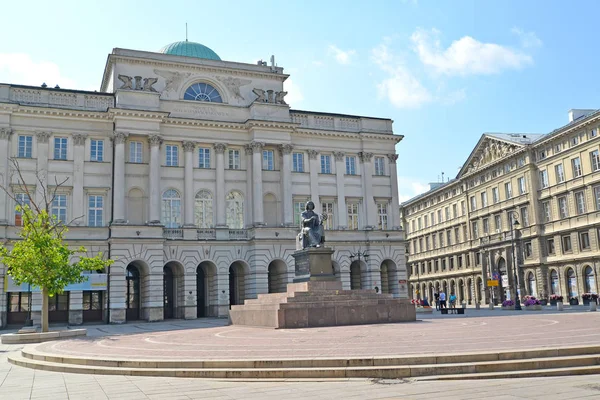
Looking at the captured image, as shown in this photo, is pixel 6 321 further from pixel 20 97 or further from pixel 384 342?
pixel 384 342

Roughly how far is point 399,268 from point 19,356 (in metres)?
38.6

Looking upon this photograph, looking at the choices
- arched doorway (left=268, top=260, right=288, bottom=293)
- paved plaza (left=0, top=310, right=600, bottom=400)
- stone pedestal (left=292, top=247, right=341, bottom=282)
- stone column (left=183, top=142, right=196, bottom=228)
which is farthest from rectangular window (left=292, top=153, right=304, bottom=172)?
paved plaza (left=0, top=310, right=600, bottom=400)

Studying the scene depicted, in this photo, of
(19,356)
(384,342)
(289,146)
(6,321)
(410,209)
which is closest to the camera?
(384,342)

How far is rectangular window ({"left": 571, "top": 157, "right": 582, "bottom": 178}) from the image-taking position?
191ft

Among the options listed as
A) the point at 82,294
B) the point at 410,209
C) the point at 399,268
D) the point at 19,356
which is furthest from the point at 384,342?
the point at 410,209

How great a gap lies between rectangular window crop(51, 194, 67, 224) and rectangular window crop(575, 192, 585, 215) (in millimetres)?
47339

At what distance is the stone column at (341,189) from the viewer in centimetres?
5203

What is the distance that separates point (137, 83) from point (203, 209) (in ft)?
37.0

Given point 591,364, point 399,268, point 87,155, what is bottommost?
point 591,364

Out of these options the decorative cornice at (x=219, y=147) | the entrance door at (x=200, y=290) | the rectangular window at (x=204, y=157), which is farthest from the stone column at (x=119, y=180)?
the entrance door at (x=200, y=290)

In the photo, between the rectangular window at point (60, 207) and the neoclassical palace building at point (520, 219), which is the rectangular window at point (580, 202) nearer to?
the neoclassical palace building at point (520, 219)

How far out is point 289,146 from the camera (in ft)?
165

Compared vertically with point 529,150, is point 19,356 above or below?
below

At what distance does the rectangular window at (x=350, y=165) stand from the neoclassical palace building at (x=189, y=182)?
201mm
